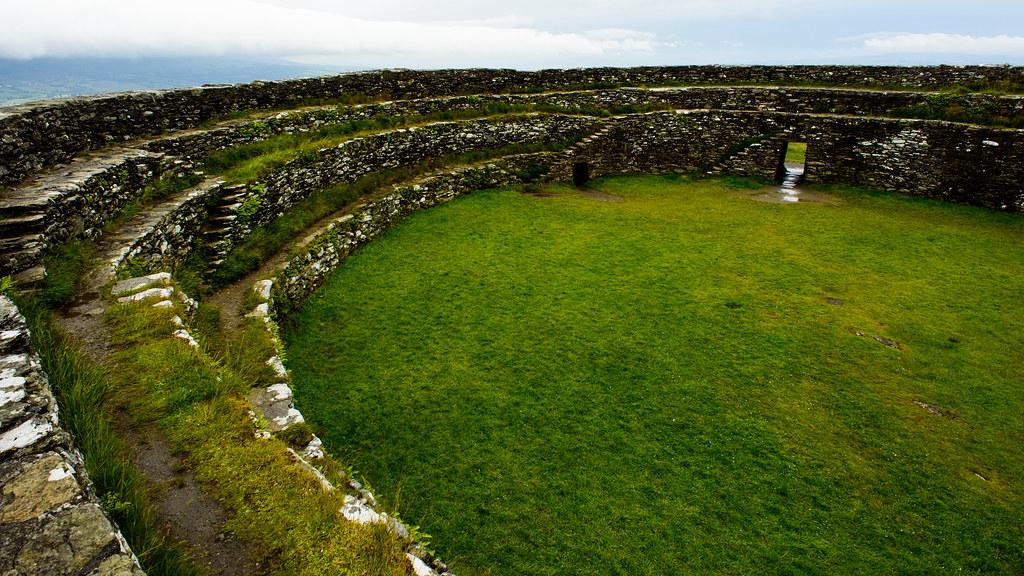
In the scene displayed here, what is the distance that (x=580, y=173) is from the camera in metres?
20.1

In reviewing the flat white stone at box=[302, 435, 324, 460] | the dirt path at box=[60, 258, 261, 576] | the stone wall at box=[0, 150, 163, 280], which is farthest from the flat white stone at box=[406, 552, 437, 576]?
the stone wall at box=[0, 150, 163, 280]

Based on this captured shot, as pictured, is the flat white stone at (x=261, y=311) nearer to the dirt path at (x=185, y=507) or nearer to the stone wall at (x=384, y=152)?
the stone wall at (x=384, y=152)

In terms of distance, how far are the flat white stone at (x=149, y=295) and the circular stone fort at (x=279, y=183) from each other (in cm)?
4

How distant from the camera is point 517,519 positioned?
19.5 feet

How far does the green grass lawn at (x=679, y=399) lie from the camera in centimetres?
583

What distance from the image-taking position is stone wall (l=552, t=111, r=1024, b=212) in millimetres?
16908

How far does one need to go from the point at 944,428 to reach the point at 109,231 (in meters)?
13.2

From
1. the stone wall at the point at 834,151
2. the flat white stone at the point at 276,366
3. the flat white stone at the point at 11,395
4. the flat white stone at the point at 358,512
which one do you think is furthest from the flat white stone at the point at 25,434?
the stone wall at the point at 834,151

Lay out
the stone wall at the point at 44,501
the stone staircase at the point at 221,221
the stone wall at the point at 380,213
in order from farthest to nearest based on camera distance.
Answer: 1. the stone wall at the point at 380,213
2. the stone staircase at the point at 221,221
3. the stone wall at the point at 44,501

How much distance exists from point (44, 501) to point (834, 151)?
77.3 feet

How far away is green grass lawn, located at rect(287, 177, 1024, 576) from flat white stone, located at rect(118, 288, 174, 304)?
7.26 feet

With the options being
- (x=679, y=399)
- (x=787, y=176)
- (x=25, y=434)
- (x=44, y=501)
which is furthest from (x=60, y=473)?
(x=787, y=176)

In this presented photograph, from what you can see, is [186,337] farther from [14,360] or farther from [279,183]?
[279,183]

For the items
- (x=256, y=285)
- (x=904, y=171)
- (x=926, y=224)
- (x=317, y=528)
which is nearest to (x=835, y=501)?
(x=317, y=528)
